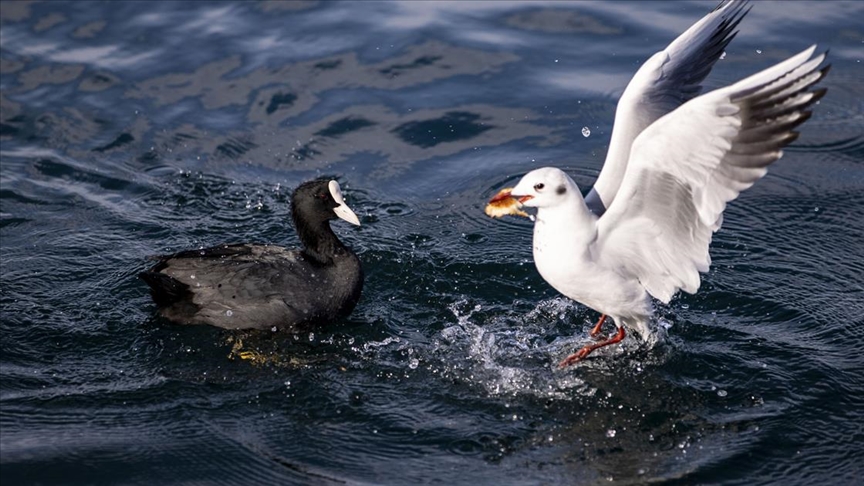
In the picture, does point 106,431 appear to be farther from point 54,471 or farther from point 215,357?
point 215,357

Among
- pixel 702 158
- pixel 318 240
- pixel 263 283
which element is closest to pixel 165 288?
pixel 263 283

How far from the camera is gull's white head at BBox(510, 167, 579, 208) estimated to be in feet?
20.3

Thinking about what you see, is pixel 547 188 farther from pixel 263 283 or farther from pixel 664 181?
pixel 263 283

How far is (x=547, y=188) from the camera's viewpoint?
619 cm

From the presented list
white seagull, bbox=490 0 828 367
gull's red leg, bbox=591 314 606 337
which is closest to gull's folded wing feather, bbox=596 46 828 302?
white seagull, bbox=490 0 828 367

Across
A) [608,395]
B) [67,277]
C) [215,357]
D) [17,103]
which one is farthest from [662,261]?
[17,103]

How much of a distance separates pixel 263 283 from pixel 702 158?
301cm

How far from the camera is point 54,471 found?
5633mm

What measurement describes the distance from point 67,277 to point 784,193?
5.76m

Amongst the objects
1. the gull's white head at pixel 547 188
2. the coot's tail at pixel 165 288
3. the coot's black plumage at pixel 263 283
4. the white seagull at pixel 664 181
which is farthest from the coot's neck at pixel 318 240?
the gull's white head at pixel 547 188

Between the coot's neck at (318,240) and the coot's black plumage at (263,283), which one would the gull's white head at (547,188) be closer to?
the coot's black plumage at (263,283)

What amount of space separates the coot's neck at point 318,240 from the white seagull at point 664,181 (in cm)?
152

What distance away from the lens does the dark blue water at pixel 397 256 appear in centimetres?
588

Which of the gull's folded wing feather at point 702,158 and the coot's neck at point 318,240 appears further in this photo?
the coot's neck at point 318,240
